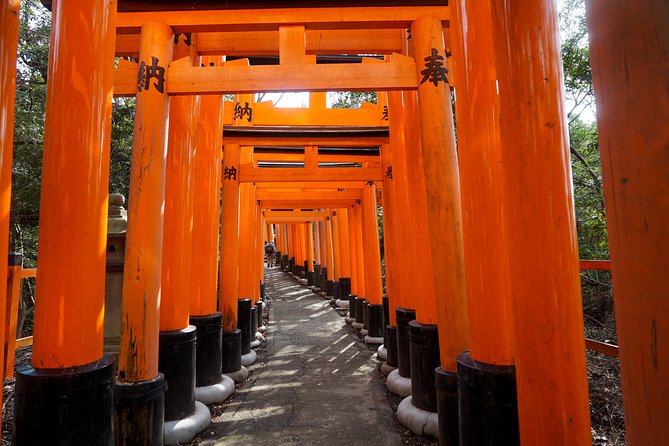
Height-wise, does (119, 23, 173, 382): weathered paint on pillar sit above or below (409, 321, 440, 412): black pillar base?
above

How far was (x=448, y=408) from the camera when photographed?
3.11 metres

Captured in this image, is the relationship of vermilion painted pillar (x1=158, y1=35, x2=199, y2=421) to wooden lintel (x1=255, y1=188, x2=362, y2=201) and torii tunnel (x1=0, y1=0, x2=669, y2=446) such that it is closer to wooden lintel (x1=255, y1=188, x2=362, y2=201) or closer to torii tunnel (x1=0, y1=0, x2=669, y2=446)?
torii tunnel (x1=0, y1=0, x2=669, y2=446)

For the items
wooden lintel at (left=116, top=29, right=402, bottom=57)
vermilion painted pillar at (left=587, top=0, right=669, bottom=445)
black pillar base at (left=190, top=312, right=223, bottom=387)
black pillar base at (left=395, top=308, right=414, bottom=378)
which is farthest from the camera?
black pillar base at (left=395, top=308, right=414, bottom=378)

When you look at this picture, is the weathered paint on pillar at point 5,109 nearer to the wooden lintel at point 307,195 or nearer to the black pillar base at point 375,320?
the black pillar base at point 375,320

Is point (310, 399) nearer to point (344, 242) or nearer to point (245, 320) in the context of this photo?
point (245, 320)

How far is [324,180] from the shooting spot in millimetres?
7438

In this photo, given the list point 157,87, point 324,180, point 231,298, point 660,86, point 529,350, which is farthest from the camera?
point 324,180

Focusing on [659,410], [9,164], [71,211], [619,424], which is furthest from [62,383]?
[619,424]

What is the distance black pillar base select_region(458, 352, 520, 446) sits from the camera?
2244 millimetres

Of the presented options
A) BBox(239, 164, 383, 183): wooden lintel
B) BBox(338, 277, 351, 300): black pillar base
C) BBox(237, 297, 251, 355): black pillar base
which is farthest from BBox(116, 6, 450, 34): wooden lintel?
BBox(338, 277, 351, 300): black pillar base

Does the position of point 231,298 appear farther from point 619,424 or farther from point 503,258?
point 619,424

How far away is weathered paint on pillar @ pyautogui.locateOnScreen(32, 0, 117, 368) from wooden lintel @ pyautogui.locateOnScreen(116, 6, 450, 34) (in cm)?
126

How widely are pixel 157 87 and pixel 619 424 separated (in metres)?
5.31

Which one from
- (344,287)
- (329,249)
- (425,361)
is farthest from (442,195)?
(329,249)
